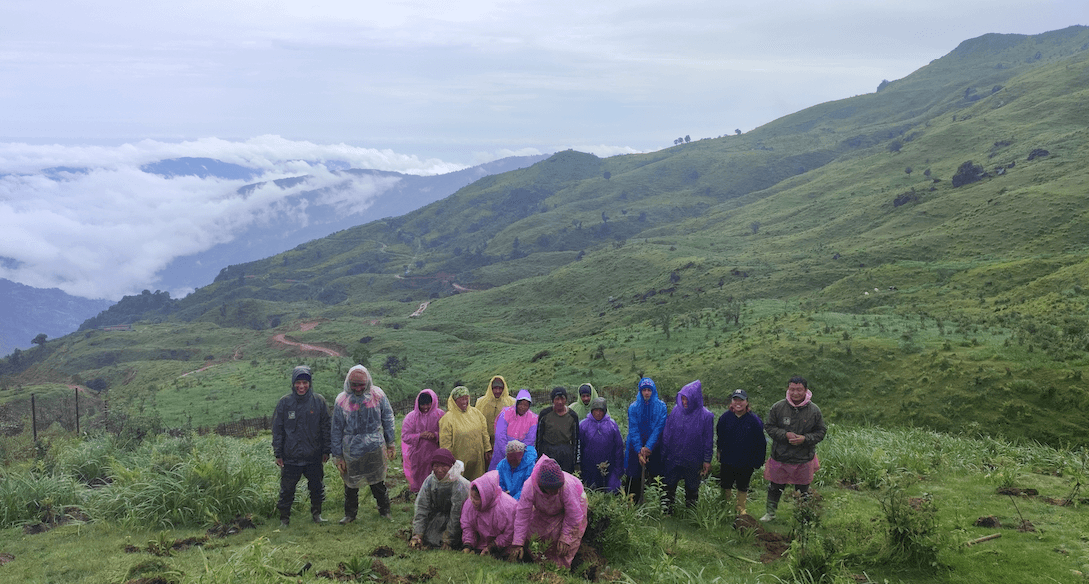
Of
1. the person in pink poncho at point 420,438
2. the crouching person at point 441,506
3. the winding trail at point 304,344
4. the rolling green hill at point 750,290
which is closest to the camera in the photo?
the crouching person at point 441,506

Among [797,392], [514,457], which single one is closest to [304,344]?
[514,457]

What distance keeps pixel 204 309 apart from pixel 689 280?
111657 mm

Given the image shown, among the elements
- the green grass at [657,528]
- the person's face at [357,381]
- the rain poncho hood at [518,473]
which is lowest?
the green grass at [657,528]

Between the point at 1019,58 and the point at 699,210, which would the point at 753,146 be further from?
the point at 1019,58

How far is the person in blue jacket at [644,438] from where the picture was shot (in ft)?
29.5

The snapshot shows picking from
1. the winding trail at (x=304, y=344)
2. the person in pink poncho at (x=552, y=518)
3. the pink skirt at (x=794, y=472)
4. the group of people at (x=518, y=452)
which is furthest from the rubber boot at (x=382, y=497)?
the winding trail at (x=304, y=344)

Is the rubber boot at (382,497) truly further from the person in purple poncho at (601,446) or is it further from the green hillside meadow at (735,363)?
the person in purple poncho at (601,446)

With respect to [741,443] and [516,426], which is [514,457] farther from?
[741,443]

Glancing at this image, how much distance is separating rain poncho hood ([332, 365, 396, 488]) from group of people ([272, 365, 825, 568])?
0.01 metres

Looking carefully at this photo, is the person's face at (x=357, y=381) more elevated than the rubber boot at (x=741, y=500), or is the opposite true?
the person's face at (x=357, y=381)

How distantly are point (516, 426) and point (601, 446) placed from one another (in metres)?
1.36

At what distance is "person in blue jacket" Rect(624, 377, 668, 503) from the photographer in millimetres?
9000

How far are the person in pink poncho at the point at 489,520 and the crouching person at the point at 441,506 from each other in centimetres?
17

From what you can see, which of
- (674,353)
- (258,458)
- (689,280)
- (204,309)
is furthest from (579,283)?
(204,309)
